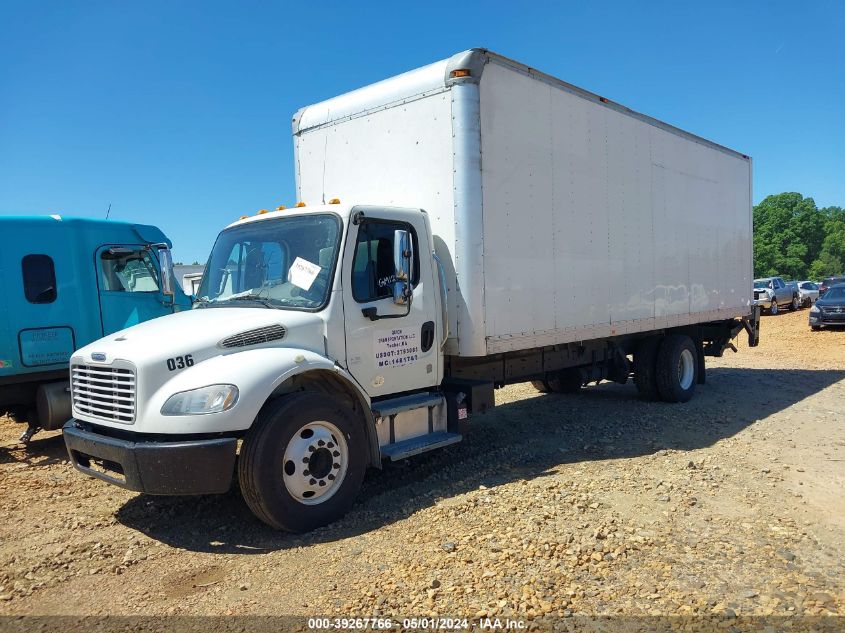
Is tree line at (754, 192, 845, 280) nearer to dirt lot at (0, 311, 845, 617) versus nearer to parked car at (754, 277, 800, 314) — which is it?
parked car at (754, 277, 800, 314)

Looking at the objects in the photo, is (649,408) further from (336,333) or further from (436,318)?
(336,333)

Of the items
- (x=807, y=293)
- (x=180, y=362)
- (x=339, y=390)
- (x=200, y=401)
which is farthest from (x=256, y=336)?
(x=807, y=293)

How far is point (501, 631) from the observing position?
124 inches

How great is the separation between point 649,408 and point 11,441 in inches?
A: 357

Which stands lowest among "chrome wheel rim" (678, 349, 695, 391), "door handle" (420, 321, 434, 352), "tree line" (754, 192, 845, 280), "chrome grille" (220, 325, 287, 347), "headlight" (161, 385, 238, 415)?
"chrome wheel rim" (678, 349, 695, 391)

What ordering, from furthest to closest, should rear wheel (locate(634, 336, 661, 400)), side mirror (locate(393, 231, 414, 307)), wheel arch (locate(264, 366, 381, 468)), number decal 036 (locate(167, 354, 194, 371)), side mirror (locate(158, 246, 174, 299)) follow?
1. rear wheel (locate(634, 336, 661, 400))
2. side mirror (locate(158, 246, 174, 299))
3. side mirror (locate(393, 231, 414, 307))
4. wheel arch (locate(264, 366, 381, 468))
5. number decal 036 (locate(167, 354, 194, 371))

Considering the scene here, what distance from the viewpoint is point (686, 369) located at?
9781 millimetres

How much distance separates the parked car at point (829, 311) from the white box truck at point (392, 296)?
1573 cm

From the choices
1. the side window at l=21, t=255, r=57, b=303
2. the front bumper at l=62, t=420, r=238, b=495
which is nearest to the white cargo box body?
the front bumper at l=62, t=420, r=238, b=495

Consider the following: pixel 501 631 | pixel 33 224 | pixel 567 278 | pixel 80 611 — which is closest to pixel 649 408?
pixel 567 278

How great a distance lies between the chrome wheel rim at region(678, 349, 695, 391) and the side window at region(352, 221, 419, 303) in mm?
6123

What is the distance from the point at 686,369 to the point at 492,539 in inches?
264

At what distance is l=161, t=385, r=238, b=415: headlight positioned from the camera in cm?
415

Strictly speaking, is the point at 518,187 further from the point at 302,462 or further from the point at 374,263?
the point at 302,462
